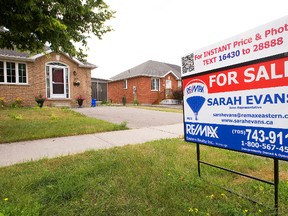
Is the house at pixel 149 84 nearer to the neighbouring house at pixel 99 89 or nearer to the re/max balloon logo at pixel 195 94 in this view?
the neighbouring house at pixel 99 89

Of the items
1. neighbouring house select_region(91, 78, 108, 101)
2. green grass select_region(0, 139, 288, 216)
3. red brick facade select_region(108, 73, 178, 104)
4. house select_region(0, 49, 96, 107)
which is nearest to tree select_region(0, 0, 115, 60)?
green grass select_region(0, 139, 288, 216)

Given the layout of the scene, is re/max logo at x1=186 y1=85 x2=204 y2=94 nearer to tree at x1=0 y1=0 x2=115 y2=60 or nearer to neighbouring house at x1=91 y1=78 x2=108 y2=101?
tree at x1=0 y1=0 x2=115 y2=60

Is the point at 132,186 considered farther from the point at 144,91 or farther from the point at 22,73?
the point at 144,91

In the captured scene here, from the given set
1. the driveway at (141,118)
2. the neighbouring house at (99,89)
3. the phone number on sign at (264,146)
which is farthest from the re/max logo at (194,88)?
the neighbouring house at (99,89)

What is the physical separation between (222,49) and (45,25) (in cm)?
416

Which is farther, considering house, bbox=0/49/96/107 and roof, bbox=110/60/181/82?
roof, bbox=110/60/181/82

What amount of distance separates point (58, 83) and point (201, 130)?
15519 mm

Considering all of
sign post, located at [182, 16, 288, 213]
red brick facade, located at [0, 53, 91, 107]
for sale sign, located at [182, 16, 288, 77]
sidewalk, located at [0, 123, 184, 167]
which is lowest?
sidewalk, located at [0, 123, 184, 167]

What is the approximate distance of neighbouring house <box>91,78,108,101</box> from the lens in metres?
23.1

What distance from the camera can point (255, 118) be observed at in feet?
6.62

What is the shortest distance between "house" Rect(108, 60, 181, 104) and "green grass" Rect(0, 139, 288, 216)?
69.2 ft

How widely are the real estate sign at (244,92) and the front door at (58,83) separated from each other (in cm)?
1516

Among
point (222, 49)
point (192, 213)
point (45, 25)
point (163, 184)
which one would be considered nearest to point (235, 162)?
point (163, 184)

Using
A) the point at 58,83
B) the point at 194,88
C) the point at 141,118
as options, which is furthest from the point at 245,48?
the point at 58,83
